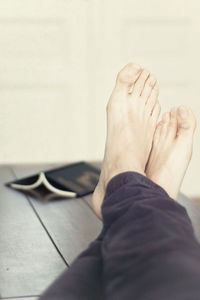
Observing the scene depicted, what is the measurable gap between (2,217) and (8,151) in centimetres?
125

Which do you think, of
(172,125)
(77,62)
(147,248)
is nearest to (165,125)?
(172,125)

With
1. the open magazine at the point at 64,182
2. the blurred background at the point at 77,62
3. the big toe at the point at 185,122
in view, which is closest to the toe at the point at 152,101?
the big toe at the point at 185,122

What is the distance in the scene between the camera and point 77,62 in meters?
2.46

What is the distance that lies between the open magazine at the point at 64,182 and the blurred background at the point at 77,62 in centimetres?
89

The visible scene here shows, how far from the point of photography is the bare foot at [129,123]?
4.13 ft

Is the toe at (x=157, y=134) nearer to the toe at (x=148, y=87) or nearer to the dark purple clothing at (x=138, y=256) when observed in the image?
the toe at (x=148, y=87)

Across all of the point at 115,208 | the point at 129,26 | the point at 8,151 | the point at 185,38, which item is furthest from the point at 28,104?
the point at 115,208

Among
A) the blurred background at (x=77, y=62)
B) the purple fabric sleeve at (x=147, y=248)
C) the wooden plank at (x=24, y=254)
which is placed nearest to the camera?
the purple fabric sleeve at (x=147, y=248)

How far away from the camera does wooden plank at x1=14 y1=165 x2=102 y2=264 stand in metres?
1.12

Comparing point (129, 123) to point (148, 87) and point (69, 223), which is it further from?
point (69, 223)

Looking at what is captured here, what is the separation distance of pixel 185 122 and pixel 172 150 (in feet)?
0.40

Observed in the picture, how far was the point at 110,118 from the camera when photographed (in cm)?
150

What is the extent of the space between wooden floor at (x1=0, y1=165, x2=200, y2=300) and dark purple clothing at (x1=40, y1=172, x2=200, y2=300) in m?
0.13

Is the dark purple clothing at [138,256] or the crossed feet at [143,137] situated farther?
the crossed feet at [143,137]
